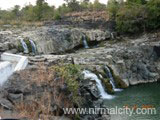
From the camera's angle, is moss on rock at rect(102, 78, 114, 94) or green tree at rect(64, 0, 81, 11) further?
green tree at rect(64, 0, 81, 11)

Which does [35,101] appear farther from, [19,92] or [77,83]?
[77,83]

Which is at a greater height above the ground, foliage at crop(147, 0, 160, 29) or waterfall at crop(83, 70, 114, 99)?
foliage at crop(147, 0, 160, 29)

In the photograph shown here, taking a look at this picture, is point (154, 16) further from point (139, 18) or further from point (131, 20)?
point (131, 20)

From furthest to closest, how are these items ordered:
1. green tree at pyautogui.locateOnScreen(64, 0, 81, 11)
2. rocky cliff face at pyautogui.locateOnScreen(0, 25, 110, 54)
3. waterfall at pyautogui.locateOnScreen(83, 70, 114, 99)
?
1. green tree at pyautogui.locateOnScreen(64, 0, 81, 11)
2. rocky cliff face at pyautogui.locateOnScreen(0, 25, 110, 54)
3. waterfall at pyautogui.locateOnScreen(83, 70, 114, 99)

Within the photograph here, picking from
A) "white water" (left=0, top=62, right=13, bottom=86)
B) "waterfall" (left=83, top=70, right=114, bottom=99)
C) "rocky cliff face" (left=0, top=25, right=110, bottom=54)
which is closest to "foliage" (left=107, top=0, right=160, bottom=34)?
"rocky cliff face" (left=0, top=25, right=110, bottom=54)

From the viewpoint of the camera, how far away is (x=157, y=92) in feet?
68.0

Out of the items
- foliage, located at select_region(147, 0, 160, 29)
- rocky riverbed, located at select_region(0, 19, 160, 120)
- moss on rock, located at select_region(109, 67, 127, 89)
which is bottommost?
moss on rock, located at select_region(109, 67, 127, 89)

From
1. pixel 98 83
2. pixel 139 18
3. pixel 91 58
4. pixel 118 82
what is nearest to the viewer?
pixel 98 83

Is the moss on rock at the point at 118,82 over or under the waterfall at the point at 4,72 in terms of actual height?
under

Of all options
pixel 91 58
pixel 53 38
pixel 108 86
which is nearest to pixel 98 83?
pixel 108 86

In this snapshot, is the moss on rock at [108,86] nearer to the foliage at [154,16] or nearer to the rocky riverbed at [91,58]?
the rocky riverbed at [91,58]

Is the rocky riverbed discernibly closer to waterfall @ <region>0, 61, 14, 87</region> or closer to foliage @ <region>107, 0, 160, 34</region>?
waterfall @ <region>0, 61, 14, 87</region>

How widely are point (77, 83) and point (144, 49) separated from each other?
1547cm

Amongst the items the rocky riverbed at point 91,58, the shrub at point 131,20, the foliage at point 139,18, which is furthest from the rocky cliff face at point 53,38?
the foliage at point 139,18
